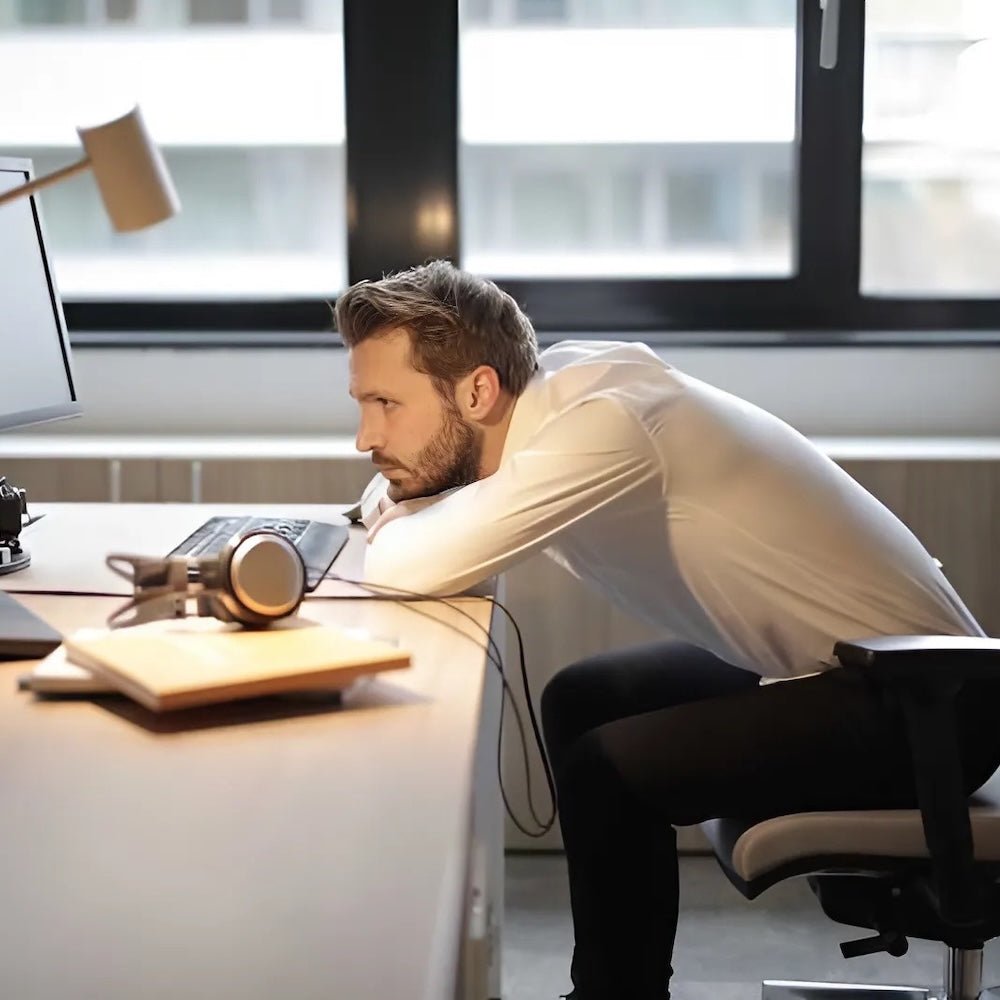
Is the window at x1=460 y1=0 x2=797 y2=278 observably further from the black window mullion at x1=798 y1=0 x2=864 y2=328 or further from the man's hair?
the man's hair

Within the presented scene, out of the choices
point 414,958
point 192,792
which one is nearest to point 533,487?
point 192,792

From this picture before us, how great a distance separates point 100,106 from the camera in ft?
10.7

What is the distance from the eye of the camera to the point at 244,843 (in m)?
0.96

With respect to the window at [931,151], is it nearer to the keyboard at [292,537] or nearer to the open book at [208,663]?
the keyboard at [292,537]

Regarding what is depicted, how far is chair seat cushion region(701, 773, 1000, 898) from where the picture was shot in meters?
1.63

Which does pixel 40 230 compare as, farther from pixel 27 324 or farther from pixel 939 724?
pixel 939 724

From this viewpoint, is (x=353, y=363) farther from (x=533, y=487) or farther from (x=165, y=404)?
(x=165, y=404)

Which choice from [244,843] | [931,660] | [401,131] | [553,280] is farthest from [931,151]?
[244,843]

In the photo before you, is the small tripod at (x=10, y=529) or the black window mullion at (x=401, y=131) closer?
the small tripod at (x=10, y=529)

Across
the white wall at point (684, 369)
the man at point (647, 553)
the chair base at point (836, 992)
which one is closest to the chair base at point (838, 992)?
the chair base at point (836, 992)

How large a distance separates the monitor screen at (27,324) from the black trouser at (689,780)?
913 mm

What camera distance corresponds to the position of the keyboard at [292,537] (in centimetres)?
188

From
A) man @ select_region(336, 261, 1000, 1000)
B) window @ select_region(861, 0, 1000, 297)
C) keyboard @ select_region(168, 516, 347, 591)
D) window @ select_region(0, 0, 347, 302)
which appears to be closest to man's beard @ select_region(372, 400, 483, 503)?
man @ select_region(336, 261, 1000, 1000)

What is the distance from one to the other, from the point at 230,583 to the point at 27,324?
83 cm
